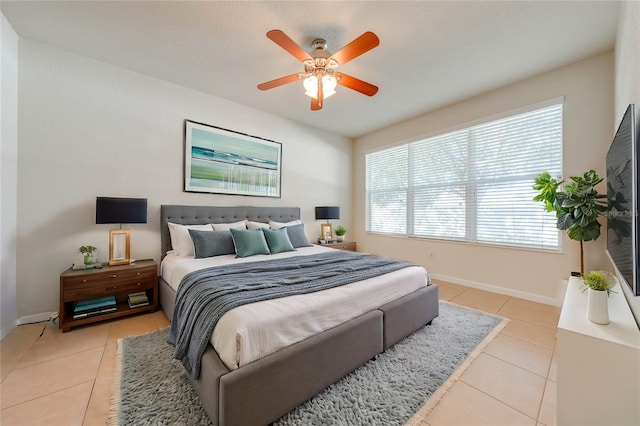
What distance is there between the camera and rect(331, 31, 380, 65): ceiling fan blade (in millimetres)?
1776

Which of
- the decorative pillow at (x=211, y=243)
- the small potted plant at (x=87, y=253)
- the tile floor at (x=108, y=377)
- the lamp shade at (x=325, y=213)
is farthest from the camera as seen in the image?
the lamp shade at (x=325, y=213)

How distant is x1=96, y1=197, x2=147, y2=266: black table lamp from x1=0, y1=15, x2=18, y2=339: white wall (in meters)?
0.65

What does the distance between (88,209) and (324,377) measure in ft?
9.95

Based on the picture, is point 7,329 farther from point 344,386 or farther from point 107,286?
point 344,386

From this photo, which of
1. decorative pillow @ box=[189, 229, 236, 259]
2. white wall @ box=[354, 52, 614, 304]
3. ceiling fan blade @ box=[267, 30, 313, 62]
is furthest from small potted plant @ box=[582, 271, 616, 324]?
decorative pillow @ box=[189, 229, 236, 259]

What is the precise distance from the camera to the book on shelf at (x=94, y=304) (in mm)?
2352

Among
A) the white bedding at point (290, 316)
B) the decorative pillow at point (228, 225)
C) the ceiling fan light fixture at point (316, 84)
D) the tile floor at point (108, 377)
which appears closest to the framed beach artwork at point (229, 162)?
the decorative pillow at point (228, 225)

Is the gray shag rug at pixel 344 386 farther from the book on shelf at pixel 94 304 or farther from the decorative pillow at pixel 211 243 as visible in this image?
the decorative pillow at pixel 211 243

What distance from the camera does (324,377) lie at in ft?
4.95

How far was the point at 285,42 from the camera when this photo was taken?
1875 millimetres

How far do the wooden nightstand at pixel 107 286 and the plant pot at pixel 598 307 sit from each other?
363 cm

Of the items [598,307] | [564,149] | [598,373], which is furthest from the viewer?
[564,149]

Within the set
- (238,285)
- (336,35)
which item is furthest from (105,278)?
(336,35)

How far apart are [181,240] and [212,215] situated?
64cm
